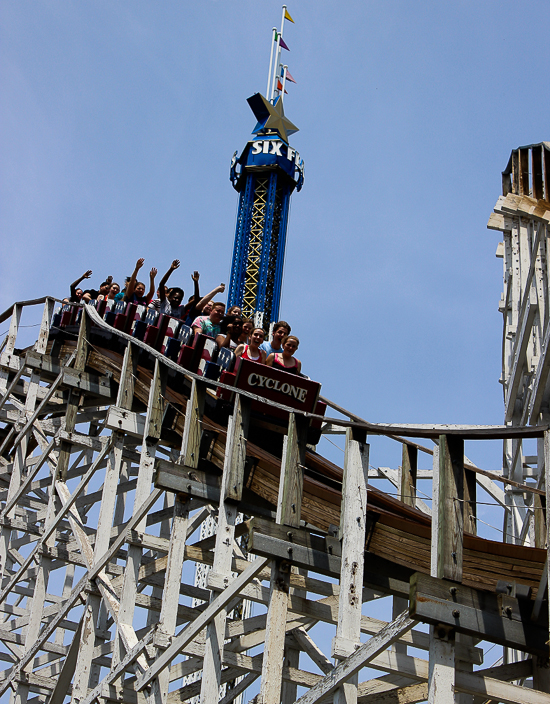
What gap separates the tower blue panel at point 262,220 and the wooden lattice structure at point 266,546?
71.8 ft

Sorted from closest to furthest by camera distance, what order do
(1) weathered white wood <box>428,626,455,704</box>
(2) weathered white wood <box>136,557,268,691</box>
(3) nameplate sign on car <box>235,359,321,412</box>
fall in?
(1) weathered white wood <box>428,626,455,704</box>, (2) weathered white wood <box>136,557,268,691</box>, (3) nameplate sign on car <box>235,359,321,412</box>

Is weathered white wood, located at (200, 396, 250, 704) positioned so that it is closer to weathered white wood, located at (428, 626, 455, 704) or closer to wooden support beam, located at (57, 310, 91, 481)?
weathered white wood, located at (428, 626, 455, 704)

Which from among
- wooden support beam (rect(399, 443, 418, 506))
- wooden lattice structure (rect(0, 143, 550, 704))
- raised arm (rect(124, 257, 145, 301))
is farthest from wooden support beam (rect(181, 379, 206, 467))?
raised arm (rect(124, 257, 145, 301))

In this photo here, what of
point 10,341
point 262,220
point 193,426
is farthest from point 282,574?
point 262,220

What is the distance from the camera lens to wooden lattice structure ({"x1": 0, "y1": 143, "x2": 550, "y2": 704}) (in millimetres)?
5570

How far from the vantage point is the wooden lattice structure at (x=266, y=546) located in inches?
219

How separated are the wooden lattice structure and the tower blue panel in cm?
2189

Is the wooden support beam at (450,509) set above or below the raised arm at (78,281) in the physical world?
below

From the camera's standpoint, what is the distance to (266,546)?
6.48m

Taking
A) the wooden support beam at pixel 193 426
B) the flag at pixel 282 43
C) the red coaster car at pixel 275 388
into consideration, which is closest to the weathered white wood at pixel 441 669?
the red coaster car at pixel 275 388

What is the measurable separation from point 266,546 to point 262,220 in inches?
1187

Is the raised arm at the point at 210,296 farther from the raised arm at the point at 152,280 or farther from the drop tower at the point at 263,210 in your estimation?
the drop tower at the point at 263,210

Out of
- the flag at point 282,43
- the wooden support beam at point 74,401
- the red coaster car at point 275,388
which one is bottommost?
the red coaster car at point 275,388

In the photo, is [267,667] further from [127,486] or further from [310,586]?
[127,486]
